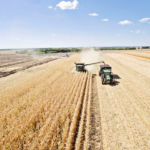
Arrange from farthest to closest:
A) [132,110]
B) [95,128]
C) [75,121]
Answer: [132,110]
[75,121]
[95,128]

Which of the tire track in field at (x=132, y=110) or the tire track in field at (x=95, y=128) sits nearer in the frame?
the tire track in field at (x=95, y=128)

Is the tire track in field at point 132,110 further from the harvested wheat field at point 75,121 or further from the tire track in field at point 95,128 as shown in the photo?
the tire track in field at point 95,128

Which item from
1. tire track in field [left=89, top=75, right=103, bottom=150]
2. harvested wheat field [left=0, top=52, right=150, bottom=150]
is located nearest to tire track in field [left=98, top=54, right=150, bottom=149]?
harvested wheat field [left=0, top=52, right=150, bottom=150]

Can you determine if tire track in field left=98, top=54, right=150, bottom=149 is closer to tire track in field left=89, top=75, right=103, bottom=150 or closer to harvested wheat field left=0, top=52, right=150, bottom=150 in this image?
harvested wheat field left=0, top=52, right=150, bottom=150

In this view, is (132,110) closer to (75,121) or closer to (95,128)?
(95,128)

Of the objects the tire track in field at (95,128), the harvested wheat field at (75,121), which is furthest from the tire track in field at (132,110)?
the tire track in field at (95,128)

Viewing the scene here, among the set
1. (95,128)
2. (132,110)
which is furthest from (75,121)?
(132,110)

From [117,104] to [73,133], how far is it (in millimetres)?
5286

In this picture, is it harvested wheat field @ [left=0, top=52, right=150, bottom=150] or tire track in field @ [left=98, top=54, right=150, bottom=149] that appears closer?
harvested wheat field @ [left=0, top=52, right=150, bottom=150]

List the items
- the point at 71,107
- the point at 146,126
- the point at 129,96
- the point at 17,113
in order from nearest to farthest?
the point at 146,126 → the point at 17,113 → the point at 71,107 → the point at 129,96

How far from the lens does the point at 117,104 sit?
423 inches

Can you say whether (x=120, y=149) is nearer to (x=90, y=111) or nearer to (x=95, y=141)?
(x=95, y=141)

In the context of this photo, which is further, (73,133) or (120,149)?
(73,133)

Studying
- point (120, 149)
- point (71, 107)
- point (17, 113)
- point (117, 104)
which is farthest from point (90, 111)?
point (17, 113)
